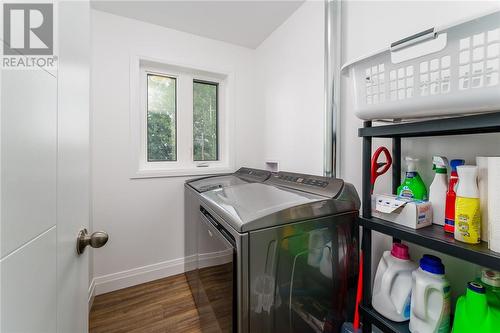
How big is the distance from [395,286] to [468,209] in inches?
16.9

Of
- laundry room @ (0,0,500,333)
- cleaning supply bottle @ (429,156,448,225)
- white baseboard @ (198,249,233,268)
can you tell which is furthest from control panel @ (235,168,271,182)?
cleaning supply bottle @ (429,156,448,225)

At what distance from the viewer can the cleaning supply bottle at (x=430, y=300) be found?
77 centimetres

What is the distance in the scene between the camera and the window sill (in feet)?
6.53

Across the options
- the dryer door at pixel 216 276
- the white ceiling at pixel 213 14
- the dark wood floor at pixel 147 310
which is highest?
the white ceiling at pixel 213 14

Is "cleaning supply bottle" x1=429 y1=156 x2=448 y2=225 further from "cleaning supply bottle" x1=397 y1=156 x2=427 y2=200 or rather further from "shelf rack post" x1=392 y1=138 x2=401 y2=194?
"shelf rack post" x1=392 y1=138 x2=401 y2=194

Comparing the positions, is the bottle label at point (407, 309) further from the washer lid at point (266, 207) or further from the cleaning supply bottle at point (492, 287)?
the washer lid at point (266, 207)

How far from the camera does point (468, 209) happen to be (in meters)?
0.68

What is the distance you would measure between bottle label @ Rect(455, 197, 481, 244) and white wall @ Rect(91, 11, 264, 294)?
6.60ft

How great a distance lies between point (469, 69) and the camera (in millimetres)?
573

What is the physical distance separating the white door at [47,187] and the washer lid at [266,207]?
0.53 meters

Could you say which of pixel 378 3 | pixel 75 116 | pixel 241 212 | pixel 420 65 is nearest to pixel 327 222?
pixel 241 212

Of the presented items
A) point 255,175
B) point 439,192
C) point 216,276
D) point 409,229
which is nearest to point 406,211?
point 409,229

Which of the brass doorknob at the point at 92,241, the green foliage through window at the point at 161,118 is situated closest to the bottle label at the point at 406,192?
the brass doorknob at the point at 92,241

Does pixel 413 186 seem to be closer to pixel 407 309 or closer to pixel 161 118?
pixel 407 309
